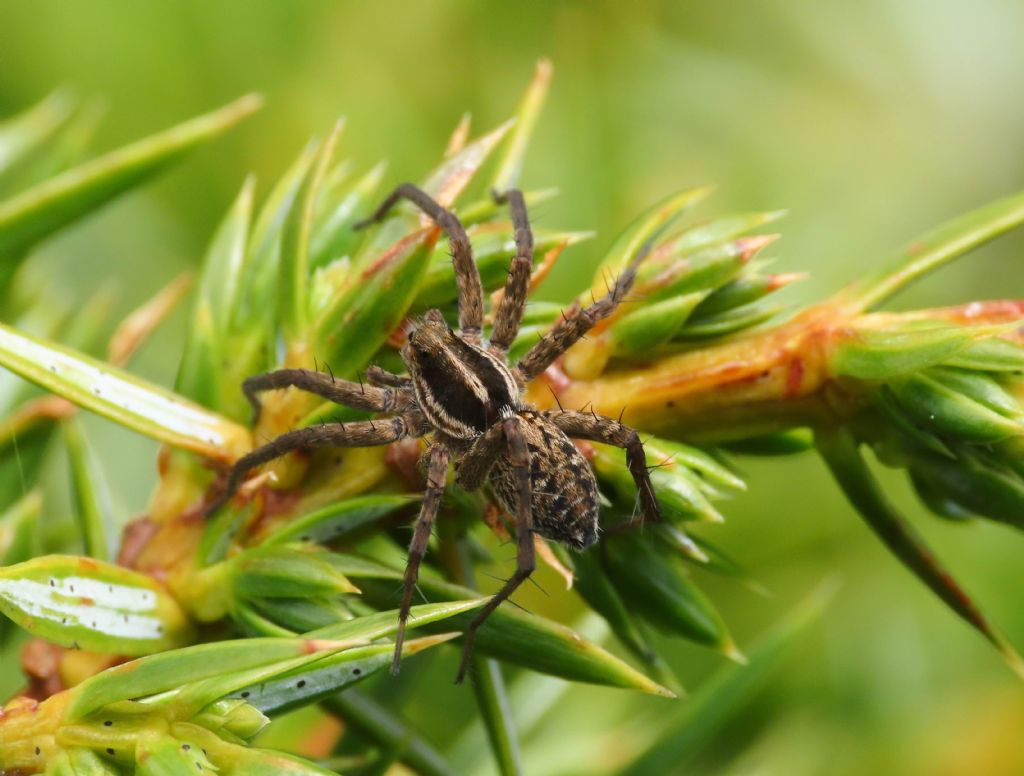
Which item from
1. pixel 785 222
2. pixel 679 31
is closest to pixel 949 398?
pixel 785 222

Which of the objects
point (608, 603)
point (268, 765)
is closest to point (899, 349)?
point (608, 603)

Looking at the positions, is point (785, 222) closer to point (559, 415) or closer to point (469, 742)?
point (559, 415)

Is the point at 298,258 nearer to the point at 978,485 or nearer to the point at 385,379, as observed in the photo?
the point at 385,379

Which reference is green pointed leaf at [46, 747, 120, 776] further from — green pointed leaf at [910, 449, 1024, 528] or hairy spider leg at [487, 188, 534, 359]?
green pointed leaf at [910, 449, 1024, 528]

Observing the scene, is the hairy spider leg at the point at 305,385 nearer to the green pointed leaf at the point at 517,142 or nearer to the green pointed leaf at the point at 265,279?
the green pointed leaf at the point at 265,279

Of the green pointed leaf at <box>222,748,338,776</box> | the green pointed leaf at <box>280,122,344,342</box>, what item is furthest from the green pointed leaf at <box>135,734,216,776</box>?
the green pointed leaf at <box>280,122,344,342</box>

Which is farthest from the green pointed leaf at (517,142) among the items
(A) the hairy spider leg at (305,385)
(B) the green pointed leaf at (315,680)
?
(B) the green pointed leaf at (315,680)
